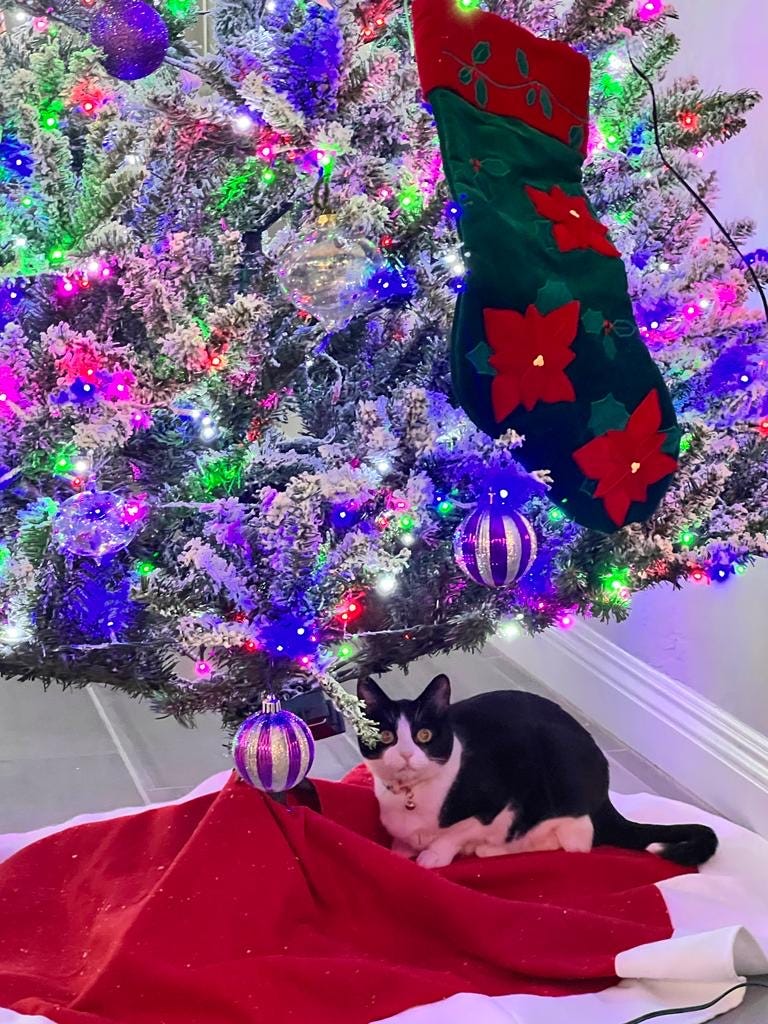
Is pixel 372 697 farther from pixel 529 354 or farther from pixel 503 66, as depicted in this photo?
pixel 503 66

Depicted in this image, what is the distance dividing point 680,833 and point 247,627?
67cm

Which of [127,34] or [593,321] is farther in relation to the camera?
[593,321]

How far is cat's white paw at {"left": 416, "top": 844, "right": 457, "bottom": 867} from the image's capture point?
137cm

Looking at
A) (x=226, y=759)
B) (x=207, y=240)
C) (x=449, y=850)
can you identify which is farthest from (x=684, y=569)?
(x=226, y=759)

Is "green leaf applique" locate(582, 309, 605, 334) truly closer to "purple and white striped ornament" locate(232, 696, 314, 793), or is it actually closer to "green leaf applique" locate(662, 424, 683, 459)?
"green leaf applique" locate(662, 424, 683, 459)

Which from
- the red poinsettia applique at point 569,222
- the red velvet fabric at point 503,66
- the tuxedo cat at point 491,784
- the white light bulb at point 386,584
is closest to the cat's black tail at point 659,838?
the tuxedo cat at point 491,784

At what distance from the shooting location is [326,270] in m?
1.12

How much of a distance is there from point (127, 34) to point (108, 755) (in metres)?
1.20

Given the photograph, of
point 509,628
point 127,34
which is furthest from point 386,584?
point 127,34

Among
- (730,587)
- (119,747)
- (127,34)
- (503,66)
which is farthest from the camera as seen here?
(119,747)

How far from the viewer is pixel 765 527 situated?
1.35m

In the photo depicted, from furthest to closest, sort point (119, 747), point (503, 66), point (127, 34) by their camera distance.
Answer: point (119, 747) < point (503, 66) < point (127, 34)

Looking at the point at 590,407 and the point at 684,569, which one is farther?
the point at 684,569

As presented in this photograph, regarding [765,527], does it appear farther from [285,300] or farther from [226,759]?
[226,759]
